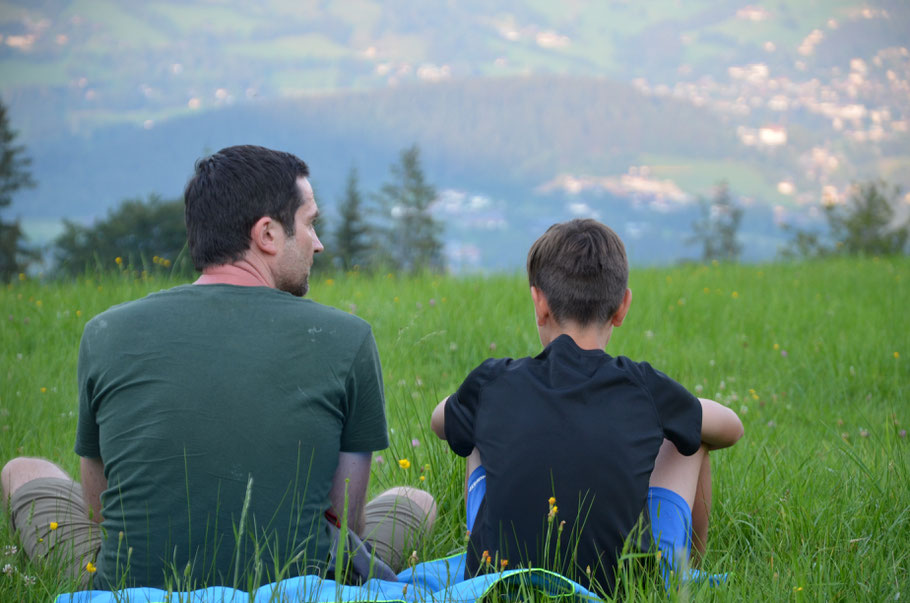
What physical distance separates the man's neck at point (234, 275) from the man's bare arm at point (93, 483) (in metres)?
0.75

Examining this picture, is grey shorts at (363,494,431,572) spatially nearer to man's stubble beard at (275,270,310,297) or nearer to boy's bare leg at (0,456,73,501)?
man's stubble beard at (275,270,310,297)

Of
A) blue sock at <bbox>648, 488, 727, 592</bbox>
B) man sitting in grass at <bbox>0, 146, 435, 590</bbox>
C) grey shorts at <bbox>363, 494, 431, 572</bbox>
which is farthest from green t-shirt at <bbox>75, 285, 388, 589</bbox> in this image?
blue sock at <bbox>648, 488, 727, 592</bbox>

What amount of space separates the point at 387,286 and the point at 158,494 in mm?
6601

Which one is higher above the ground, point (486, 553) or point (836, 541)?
point (486, 553)

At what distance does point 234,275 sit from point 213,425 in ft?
1.79

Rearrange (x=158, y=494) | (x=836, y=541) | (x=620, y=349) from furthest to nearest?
1. (x=620, y=349)
2. (x=836, y=541)
3. (x=158, y=494)

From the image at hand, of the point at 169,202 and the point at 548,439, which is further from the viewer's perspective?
the point at 169,202

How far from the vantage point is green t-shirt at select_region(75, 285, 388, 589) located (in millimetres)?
2303

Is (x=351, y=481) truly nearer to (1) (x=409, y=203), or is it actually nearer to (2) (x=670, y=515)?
(2) (x=670, y=515)

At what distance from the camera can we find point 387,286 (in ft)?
29.1

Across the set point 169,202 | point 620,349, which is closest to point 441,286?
point 620,349

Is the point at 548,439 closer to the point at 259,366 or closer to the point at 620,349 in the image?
the point at 259,366

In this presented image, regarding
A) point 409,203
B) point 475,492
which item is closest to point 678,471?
point 475,492

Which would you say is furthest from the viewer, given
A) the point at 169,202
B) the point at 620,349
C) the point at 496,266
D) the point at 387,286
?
the point at 169,202
